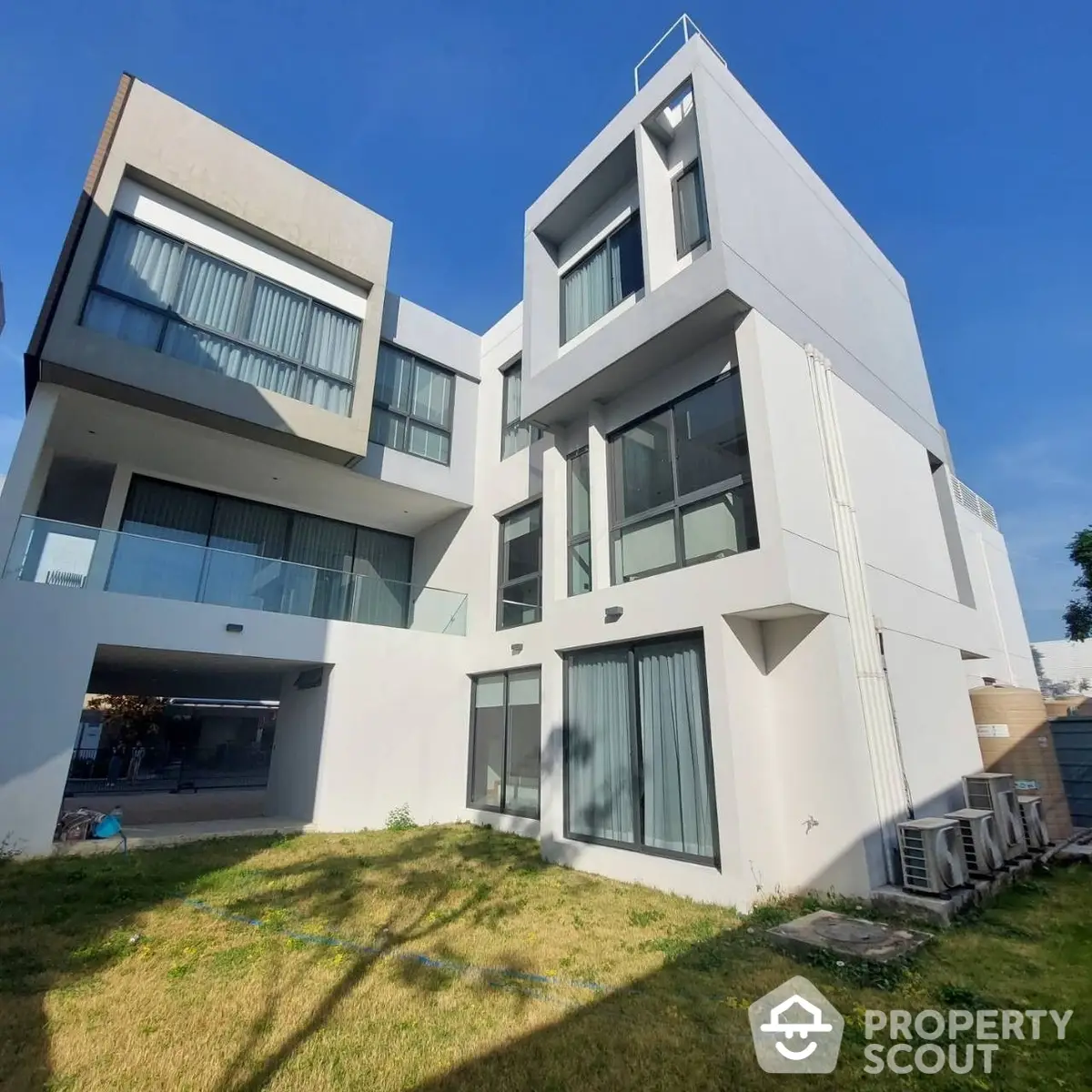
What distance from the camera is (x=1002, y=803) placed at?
6848 millimetres

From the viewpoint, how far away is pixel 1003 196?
1230 cm

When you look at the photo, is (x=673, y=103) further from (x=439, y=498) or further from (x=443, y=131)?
(x=439, y=498)

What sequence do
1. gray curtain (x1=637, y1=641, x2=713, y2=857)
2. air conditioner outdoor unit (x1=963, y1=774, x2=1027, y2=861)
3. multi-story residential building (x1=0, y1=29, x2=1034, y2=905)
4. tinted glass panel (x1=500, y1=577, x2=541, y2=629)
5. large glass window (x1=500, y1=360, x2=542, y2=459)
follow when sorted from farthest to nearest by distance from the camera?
1. large glass window (x1=500, y1=360, x2=542, y2=459)
2. tinted glass panel (x1=500, y1=577, x2=541, y2=629)
3. air conditioner outdoor unit (x1=963, y1=774, x2=1027, y2=861)
4. multi-story residential building (x1=0, y1=29, x2=1034, y2=905)
5. gray curtain (x1=637, y1=641, x2=713, y2=857)

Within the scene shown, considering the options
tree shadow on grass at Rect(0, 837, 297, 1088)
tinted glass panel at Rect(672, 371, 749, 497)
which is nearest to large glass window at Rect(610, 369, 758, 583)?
tinted glass panel at Rect(672, 371, 749, 497)

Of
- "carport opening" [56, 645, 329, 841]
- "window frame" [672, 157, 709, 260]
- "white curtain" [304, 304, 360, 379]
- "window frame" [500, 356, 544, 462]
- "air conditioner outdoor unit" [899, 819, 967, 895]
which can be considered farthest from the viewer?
"window frame" [500, 356, 544, 462]

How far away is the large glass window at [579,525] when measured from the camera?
8547 mm

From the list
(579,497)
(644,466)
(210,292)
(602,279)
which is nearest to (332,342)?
(210,292)

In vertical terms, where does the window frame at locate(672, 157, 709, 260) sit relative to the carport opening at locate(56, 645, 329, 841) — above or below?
above

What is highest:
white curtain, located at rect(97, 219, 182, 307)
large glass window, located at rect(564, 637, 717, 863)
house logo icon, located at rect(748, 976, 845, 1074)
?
white curtain, located at rect(97, 219, 182, 307)

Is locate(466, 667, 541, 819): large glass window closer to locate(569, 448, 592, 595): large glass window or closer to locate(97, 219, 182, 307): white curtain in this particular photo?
locate(569, 448, 592, 595): large glass window

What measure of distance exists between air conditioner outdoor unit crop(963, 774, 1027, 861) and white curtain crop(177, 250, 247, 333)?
1287 cm

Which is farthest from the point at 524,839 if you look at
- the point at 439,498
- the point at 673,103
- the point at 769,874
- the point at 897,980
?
the point at 673,103

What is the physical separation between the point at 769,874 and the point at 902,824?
1.33m

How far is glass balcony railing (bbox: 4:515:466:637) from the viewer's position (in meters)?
7.71
